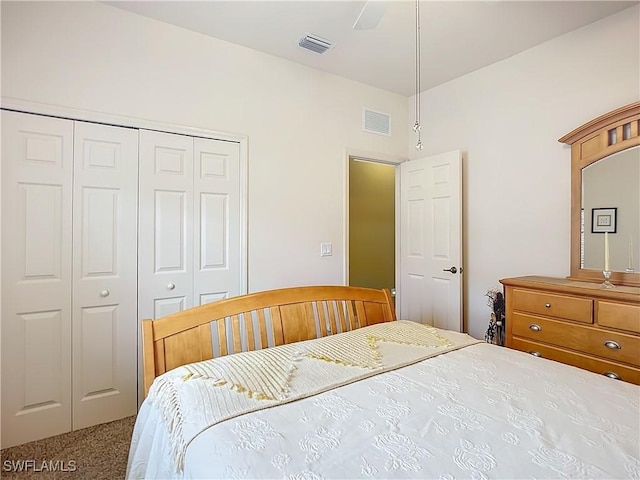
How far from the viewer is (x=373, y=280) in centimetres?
507

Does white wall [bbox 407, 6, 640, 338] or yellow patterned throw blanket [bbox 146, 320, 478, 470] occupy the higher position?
white wall [bbox 407, 6, 640, 338]

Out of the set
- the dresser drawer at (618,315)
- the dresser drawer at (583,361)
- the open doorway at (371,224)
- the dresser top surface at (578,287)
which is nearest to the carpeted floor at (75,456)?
the dresser drawer at (583,361)

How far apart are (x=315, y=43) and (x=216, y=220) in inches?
63.5

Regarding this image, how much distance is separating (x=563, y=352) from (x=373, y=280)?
9.65 ft

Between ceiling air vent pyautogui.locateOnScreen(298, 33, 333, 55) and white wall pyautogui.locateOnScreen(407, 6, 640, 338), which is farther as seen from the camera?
ceiling air vent pyautogui.locateOnScreen(298, 33, 333, 55)

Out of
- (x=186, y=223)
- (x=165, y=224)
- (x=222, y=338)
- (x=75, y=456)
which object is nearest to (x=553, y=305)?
(x=222, y=338)

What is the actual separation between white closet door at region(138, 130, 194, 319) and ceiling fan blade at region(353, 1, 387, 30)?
1.52 metres

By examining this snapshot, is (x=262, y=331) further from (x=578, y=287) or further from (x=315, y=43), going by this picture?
(x=315, y=43)

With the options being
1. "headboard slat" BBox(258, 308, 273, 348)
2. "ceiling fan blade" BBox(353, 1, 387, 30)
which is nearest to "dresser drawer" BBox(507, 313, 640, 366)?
"headboard slat" BBox(258, 308, 273, 348)

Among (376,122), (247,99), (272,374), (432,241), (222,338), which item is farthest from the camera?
(376,122)

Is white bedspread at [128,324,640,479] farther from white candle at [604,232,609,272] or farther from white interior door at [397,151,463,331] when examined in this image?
white interior door at [397,151,463,331]

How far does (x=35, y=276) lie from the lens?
217 cm

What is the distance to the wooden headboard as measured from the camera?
5.05ft

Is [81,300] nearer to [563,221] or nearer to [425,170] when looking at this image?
Answer: [425,170]
